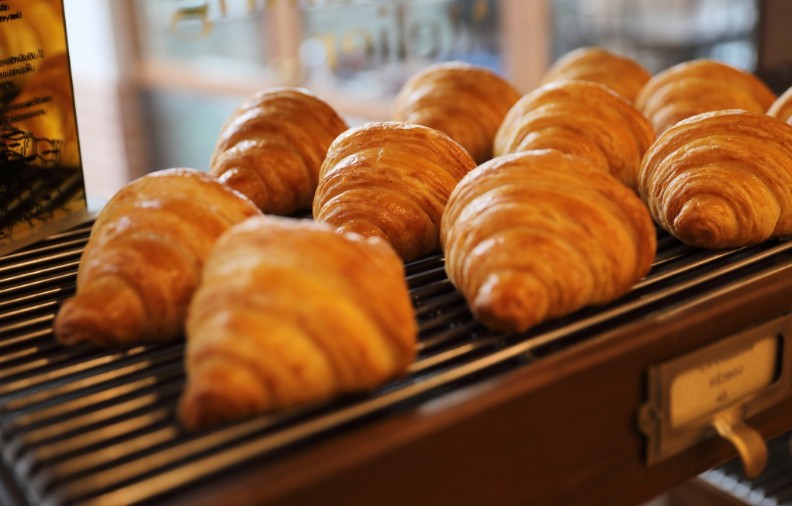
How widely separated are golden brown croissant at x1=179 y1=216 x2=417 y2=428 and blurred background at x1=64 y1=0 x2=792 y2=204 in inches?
59.1

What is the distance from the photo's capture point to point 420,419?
0.56 m

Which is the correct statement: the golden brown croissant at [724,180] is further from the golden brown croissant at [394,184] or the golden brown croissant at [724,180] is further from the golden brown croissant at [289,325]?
the golden brown croissant at [289,325]

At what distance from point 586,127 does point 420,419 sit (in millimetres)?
524

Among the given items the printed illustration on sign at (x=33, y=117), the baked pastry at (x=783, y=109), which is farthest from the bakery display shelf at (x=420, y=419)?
the baked pastry at (x=783, y=109)

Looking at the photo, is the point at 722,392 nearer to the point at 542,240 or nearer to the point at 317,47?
the point at 542,240

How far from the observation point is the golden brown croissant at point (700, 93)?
3.75 ft

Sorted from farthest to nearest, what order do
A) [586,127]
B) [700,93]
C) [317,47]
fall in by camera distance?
[317,47], [700,93], [586,127]

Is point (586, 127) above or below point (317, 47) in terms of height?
above

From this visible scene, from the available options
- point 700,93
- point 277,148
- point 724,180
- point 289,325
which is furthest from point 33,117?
point 700,93

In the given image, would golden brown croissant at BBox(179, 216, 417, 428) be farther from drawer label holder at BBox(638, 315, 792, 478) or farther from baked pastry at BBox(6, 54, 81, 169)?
baked pastry at BBox(6, 54, 81, 169)

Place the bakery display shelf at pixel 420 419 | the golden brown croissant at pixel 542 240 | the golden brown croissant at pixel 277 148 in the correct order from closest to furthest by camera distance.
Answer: the bakery display shelf at pixel 420 419 < the golden brown croissant at pixel 542 240 < the golden brown croissant at pixel 277 148

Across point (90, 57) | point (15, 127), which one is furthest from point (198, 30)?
point (15, 127)

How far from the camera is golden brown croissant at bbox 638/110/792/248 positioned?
2.75ft

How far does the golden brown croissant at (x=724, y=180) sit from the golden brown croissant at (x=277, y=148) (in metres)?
0.37
